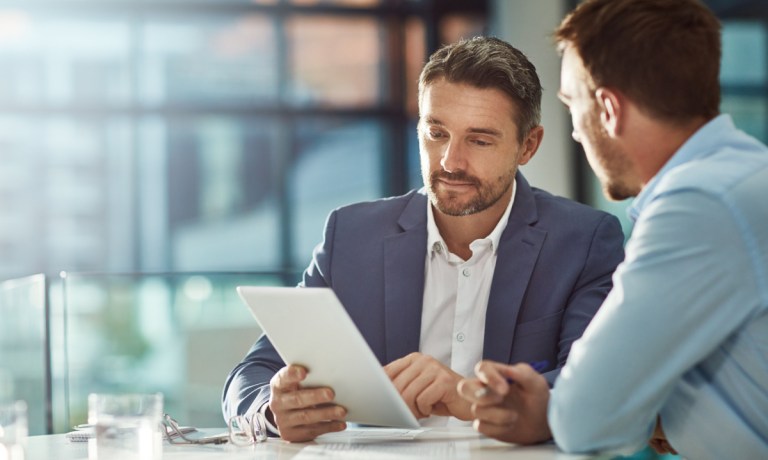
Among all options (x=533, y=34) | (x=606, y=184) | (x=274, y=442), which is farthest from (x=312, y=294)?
(x=533, y=34)

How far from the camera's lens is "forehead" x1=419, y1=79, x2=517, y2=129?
7.03 ft

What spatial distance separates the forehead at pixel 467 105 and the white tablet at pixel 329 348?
679 mm

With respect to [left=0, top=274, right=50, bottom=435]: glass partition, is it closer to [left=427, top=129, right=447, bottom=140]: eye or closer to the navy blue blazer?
the navy blue blazer

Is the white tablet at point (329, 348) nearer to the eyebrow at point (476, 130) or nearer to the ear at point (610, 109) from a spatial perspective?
the ear at point (610, 109)

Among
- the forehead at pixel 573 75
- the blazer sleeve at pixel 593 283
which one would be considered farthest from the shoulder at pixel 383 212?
the forehead at pixel 573 75

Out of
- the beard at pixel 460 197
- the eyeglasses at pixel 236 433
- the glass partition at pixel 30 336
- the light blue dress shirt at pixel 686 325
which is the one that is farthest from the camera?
the glass partition at pixel 30 336

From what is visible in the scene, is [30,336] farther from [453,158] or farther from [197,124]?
[197,124]

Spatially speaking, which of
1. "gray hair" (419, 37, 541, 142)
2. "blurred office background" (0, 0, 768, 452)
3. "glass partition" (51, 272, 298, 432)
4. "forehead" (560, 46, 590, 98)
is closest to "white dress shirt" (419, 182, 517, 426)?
"gray hair" (419, 37, 541, 142)

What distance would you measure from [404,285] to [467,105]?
0.38m

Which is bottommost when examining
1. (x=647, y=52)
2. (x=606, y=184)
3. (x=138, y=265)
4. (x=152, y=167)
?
(x=138, y=265)

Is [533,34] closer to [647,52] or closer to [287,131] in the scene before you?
[287,131]

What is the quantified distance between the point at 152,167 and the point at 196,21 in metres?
1.00

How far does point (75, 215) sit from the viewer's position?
6781 millimetres

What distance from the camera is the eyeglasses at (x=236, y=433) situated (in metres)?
1.77
